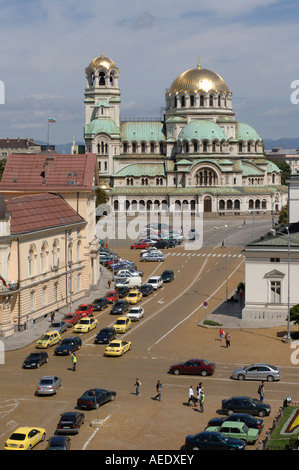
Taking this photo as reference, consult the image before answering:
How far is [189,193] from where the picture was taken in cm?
15150

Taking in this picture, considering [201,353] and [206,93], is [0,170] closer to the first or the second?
[206,93]

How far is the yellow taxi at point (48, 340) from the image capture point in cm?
5662

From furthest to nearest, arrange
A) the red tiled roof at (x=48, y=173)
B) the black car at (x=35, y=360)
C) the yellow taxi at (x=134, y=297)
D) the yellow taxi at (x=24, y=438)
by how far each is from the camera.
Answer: the red tiled roof at (x=48, y=173), the yellow taxi at (x=134, y=297), the black car at (x=35, y=360), the yellow taxi at (x=24, y=438)

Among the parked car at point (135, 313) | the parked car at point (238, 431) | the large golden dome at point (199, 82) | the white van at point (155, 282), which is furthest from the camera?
the large golden dome at point (199, 82)

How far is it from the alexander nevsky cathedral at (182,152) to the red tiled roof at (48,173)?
70.7 metres

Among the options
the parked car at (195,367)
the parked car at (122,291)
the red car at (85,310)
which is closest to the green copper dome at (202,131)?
the parked car at (122,291)

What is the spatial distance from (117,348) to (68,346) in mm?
3392

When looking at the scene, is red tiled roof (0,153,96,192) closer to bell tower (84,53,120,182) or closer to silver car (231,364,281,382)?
silver car (231,364,281,382)

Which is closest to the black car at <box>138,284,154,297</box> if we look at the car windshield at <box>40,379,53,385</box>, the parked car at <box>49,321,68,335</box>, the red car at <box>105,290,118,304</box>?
the red car at <box>105,290,118,304</box>

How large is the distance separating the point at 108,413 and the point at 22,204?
29416 mm

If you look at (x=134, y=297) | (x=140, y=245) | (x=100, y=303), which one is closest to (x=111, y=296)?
(x=134, y=297)

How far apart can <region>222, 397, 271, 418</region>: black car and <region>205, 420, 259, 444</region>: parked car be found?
345 centimetres

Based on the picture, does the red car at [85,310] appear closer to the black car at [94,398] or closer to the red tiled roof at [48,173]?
the red tiled roof at [48,173]

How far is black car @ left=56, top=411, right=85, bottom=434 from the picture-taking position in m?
38.5
